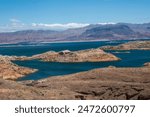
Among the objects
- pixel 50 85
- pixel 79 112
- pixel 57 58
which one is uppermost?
pixel 79 112

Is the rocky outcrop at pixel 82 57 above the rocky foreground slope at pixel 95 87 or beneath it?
beneath

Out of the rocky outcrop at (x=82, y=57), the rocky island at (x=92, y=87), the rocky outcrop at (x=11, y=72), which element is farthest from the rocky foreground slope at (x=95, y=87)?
the rocky outcrop at (x=82, y=57)

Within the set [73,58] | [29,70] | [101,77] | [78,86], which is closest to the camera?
[78,86]

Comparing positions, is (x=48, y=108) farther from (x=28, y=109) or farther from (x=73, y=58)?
(x=73, y=58)

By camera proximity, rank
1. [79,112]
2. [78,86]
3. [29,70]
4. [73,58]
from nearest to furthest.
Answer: [79,112] < [78,86] < [29,70] < [73,58]

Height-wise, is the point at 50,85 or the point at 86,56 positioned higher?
the point at 50,85

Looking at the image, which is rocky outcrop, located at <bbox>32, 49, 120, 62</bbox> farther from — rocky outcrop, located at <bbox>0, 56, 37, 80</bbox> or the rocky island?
the rocky island

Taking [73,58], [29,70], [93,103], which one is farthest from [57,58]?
[93,103]

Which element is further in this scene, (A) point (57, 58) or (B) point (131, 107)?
(A) point (57, 58)

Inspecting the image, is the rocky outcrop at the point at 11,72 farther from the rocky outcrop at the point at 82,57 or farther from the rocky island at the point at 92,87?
the rocky island at the point at 92,87
